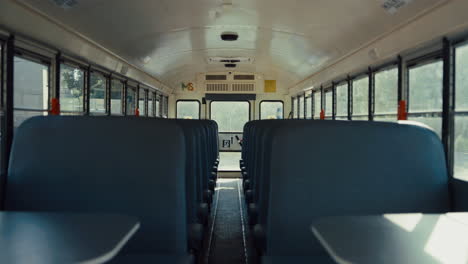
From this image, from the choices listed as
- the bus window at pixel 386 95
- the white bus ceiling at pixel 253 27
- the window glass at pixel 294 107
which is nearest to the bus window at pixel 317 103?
the white bus ceiling at pixel 253 27

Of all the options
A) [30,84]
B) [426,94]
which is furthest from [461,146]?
[30,84]

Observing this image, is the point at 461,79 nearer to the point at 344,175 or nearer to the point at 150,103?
the point at 344,175

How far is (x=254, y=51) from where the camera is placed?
27.1ft

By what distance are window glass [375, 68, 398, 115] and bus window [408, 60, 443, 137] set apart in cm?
32

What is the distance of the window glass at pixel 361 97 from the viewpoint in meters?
5.27

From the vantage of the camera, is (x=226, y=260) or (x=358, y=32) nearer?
(x=226, y=260)

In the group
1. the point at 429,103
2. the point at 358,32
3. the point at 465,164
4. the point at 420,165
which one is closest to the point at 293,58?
the point at 358,32

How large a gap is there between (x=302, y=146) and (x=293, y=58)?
21.6 ft

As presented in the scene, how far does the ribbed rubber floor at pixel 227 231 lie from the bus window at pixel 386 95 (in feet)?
6.83

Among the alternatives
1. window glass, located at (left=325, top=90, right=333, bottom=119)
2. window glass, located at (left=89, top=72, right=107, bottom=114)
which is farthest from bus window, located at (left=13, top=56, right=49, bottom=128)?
window glass, located at (left=325, top=90, right=333, bottom=119)

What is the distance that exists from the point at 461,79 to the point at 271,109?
318 inches

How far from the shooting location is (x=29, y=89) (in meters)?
3.58

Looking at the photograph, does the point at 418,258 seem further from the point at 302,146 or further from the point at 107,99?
the point at 107,99

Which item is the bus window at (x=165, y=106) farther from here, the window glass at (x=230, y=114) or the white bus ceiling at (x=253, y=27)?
the white bus ceiling at (x=253, y=27)
